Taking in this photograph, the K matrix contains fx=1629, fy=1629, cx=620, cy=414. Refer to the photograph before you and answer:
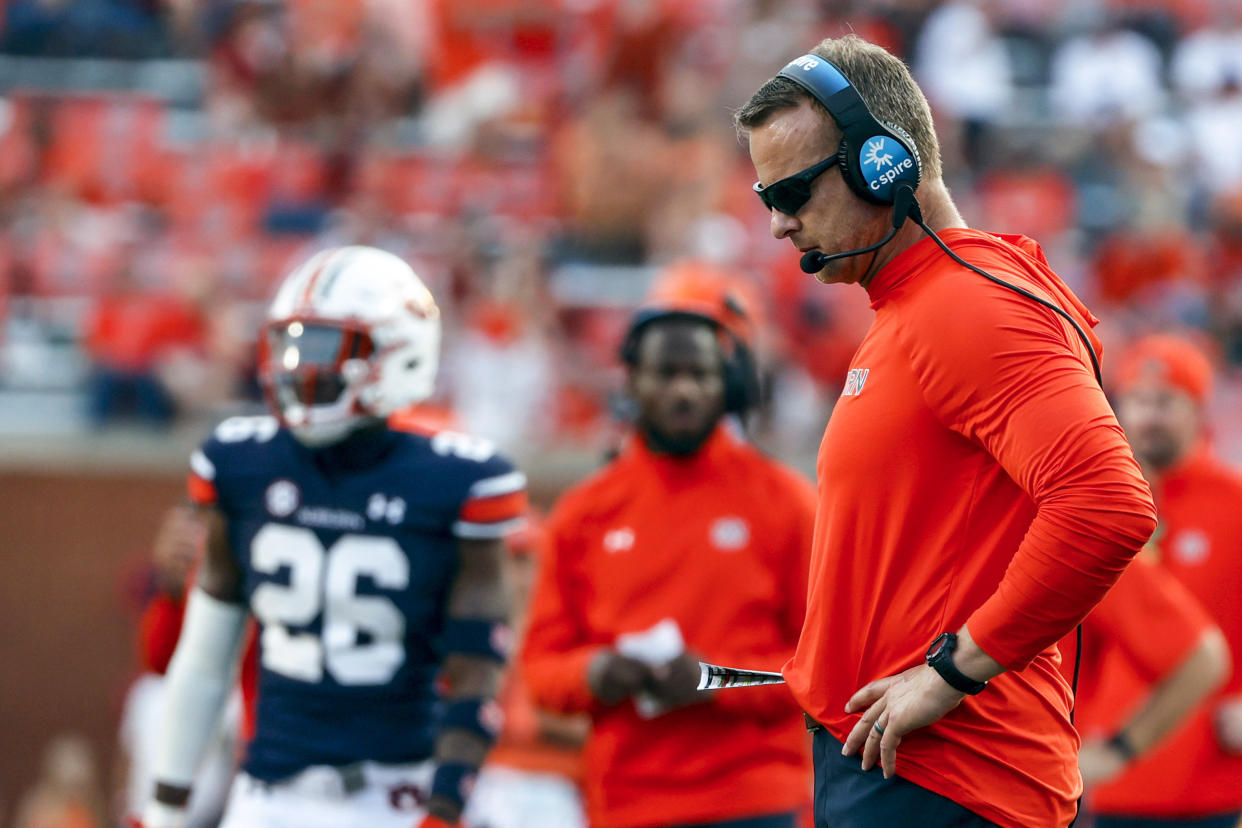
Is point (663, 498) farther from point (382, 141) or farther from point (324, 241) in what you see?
point (382, 141)

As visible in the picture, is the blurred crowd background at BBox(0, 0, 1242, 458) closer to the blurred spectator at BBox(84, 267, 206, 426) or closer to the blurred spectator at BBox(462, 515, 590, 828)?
the blurred spectator at BBox(84, 267, 206, 426)

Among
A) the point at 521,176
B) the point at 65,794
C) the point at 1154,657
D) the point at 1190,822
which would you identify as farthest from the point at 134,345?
the point at 1154,657

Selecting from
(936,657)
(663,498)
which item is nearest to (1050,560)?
(936,657)

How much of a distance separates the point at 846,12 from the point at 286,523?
30.4 feet

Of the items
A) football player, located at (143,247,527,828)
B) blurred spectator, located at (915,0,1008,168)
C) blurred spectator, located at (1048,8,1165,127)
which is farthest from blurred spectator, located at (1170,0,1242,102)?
football player, located at (143,247,527,828)

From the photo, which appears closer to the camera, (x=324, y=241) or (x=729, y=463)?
(x=729, y=463)

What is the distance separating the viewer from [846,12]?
12.0 meters

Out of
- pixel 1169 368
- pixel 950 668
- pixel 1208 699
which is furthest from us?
pixel 1169 368

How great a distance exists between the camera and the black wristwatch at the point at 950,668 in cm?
227

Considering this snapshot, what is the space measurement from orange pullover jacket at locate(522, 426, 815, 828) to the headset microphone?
5.71 ft

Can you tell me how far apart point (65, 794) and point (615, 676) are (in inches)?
223

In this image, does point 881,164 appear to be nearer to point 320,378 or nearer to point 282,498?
point 320,378

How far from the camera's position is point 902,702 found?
2322 millimetres

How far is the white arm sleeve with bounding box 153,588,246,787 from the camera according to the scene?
3.75 metres
